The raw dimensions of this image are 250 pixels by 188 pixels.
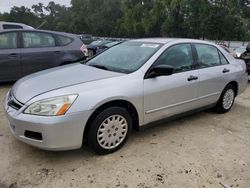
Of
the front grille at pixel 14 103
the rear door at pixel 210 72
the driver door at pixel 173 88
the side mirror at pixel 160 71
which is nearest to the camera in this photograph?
the front grille at pixel 14 103

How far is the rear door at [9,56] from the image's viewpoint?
579 centimetres

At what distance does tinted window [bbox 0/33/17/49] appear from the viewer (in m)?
5.86

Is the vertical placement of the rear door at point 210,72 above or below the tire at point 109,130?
above

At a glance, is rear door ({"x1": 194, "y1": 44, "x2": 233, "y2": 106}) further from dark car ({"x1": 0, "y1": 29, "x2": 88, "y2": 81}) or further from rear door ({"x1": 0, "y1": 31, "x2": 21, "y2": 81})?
rear door ({"x1": 0, "y1": 31, "x2": 21, "y2": 81})

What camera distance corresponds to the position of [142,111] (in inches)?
130

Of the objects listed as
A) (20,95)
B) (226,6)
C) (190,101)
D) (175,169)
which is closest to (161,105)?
(190,101)

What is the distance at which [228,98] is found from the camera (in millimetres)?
4805

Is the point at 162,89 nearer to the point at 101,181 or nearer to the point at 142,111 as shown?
the point at 142,111

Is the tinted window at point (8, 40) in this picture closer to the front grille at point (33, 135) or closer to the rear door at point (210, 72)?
the front grille at point (33, 135)

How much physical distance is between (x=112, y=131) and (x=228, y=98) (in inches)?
108

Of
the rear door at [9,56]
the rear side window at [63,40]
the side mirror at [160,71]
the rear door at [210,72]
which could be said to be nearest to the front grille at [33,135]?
the side mirror at [160,71]

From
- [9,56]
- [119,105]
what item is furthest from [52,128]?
[9,56]

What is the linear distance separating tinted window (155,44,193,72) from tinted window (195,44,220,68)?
9.5 inches

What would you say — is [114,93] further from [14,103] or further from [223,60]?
[223,60]
